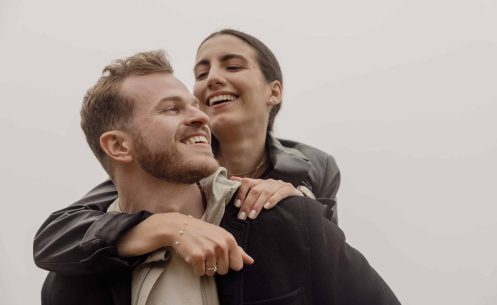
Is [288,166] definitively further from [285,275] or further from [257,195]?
[285,275]

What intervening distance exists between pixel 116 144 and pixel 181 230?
0.35 meters

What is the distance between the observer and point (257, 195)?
123 centimetres

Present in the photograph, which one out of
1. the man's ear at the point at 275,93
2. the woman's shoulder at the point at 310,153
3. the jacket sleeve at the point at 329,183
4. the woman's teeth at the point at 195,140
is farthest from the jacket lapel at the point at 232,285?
the man's ear at the point at 275,93

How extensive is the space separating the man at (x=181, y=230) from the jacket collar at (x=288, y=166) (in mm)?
462

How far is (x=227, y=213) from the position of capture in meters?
Result: 1.23

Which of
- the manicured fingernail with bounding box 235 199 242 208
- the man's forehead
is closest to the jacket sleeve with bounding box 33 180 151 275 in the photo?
the manicured fingernail with bounding box 235 199 242 208

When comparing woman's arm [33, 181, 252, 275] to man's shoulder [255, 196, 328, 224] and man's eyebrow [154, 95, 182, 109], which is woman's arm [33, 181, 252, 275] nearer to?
man's shoulder [255, 196, 328, 224]

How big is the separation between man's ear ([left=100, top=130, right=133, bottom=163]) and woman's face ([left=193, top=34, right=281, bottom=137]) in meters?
0.55

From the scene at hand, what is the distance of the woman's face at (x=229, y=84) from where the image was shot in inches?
71.4

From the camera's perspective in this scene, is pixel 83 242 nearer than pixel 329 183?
Yes

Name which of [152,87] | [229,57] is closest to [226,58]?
[229,57]

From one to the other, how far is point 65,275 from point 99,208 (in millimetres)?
317

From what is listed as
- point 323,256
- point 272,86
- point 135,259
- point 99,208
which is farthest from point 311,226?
point 272,86

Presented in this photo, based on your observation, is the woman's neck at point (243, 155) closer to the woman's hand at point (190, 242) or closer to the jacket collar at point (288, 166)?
the jacket collar at point (288, 166)
